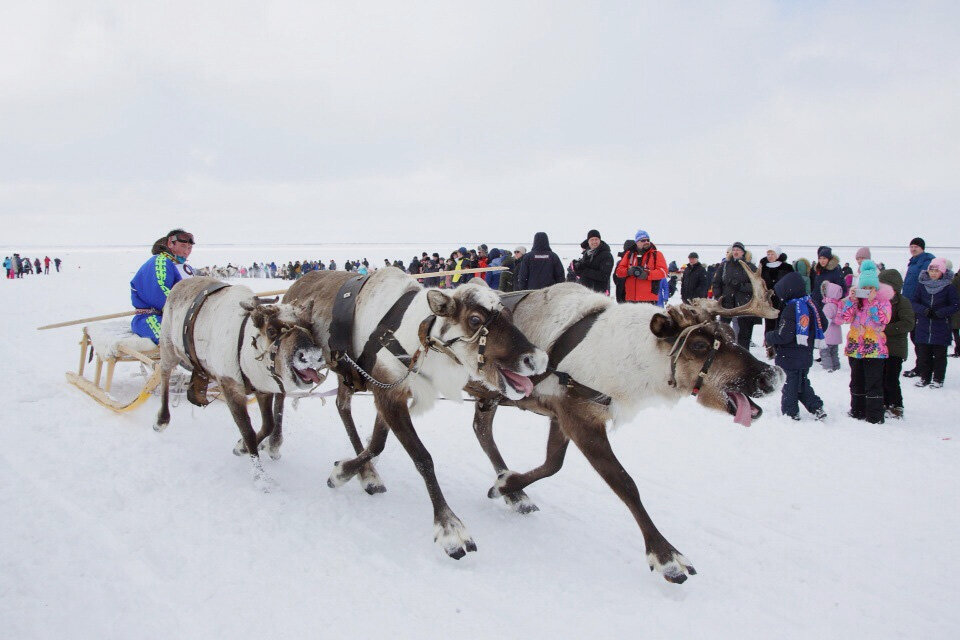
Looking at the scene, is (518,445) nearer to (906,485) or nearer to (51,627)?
(906,485)

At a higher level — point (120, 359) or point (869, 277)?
point (869, 277)

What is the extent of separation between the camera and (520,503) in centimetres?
412

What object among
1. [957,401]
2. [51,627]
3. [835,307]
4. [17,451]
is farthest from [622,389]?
[957,401]

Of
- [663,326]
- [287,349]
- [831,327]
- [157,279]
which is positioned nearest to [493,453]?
[287,349]

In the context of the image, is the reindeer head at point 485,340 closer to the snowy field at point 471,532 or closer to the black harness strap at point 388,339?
the black harness strap at point 388,339

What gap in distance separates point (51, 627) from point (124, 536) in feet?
2.68

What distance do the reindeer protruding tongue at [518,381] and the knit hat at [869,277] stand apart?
599cm

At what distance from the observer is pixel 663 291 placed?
45.8 feet

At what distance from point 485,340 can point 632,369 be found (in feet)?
3.15

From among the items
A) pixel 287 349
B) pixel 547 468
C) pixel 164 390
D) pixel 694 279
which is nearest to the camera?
pixel 287 349

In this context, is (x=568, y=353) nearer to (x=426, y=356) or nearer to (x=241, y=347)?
(x=426, y=356)

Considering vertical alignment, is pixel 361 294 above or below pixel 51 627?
above

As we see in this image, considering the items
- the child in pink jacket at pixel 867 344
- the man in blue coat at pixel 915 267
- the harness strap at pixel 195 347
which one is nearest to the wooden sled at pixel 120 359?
the harness strap at pixel 195 347

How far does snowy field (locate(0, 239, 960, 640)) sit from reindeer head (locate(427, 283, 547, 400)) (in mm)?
1208
